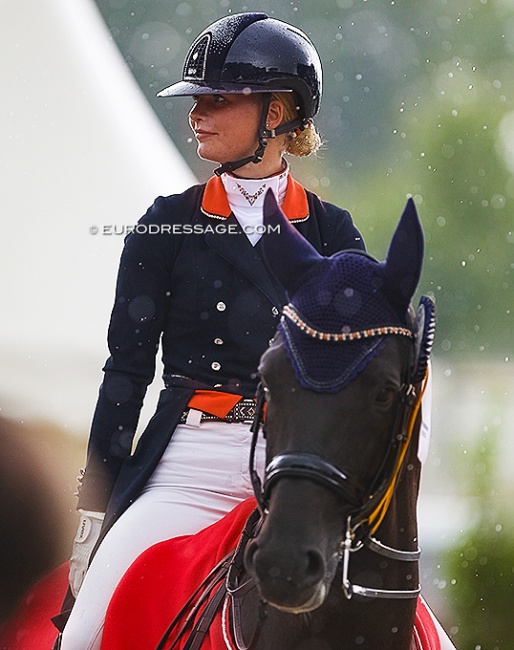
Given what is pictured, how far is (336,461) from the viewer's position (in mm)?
1781

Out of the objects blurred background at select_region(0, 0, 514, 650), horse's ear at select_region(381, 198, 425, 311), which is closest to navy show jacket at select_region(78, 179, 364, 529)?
horse's ear at select_region(381, 198, 425, 311)

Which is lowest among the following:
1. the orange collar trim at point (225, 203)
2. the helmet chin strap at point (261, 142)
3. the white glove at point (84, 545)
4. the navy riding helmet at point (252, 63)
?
the white glove at point (84, 545)

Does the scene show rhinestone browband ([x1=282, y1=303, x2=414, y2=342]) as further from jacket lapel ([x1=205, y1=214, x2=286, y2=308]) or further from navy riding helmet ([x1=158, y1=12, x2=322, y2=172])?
navy riding helmet ([x1=158, y1=12, x2=322, y2=172])

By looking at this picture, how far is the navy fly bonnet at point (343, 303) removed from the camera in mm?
1830

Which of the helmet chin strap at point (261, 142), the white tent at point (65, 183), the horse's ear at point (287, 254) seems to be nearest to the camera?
the horse's ear at point (287, 254)

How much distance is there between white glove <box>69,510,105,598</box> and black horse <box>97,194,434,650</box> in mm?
461

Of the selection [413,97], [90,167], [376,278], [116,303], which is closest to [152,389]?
[90,167]

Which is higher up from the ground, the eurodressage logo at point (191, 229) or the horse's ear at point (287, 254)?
the horse's ear at point (287, 254)

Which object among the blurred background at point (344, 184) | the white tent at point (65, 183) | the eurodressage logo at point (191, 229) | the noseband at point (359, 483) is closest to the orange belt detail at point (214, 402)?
the eurodressage logo at point (191, 229)

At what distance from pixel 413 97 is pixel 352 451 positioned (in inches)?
388

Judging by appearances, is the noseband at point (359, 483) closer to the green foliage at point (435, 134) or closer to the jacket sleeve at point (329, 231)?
the jacket sleeve at point (329, 231)

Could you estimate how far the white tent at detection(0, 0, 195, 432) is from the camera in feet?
19.4

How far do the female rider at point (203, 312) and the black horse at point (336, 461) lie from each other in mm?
404

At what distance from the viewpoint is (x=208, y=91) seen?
8.88ft
